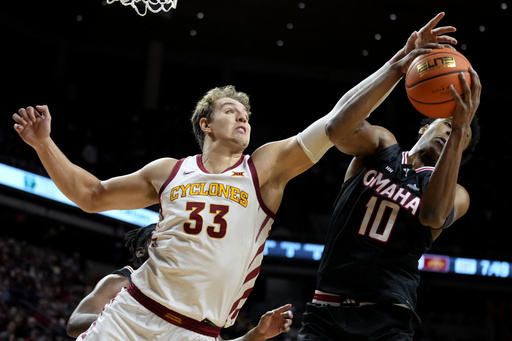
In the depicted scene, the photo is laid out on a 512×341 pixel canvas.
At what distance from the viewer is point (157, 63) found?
22688 mm

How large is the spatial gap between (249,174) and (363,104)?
2.46 ft

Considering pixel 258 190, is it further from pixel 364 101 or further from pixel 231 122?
pixel 364 101

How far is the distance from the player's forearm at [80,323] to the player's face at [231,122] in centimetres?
137

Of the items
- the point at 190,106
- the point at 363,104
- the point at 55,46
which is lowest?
the point at 363,104

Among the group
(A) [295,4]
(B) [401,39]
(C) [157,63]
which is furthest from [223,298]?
(C) [157,63]

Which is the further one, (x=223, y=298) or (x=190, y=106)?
(x=190, y=106)

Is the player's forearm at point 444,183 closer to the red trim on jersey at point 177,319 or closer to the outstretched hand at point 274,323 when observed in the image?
the outstretched hand at point 274,323

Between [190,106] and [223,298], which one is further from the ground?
[190,106]

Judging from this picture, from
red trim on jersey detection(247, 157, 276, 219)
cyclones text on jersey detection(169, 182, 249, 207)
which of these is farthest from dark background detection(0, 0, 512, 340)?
red trim on jersey detection(247, 157, 276, 219)

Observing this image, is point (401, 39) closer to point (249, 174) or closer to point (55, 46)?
point (55, 46)

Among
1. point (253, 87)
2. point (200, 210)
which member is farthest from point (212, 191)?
point (253, 87)

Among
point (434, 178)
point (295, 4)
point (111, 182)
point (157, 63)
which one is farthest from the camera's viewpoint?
point (157, 63)

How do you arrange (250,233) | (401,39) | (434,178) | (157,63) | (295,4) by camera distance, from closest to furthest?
(434,178)
(250,233)
(295,4)
(401,39)
(157,63)

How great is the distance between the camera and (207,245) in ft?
11.3
